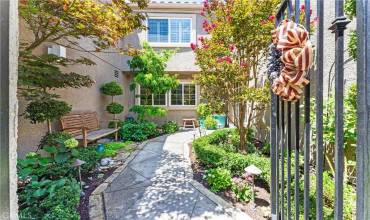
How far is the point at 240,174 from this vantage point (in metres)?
4.60

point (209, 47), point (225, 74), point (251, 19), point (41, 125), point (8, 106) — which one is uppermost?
point (251, 19)

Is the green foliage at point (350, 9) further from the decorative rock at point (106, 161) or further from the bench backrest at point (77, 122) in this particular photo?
the bench backrest at point (77, 122)

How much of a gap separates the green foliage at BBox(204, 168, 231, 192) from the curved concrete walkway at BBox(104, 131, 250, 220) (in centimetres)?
20

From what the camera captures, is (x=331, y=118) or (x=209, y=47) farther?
(x=209, y=47)

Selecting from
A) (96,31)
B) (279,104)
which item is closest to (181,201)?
(279,104)

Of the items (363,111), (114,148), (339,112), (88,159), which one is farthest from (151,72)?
(363,111)

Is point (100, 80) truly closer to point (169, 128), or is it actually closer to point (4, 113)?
point (169, 128)

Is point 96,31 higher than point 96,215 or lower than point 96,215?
higher

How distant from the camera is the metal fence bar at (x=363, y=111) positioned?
2.43 ft

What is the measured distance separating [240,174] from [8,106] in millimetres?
4416

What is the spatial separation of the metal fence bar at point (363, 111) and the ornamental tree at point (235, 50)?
4.45 metres

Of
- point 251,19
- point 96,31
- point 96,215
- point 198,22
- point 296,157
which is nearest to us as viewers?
point 296,157

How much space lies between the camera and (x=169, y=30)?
A: 40.9ft

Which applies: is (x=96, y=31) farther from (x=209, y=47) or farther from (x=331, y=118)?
(x=331, y=118)
